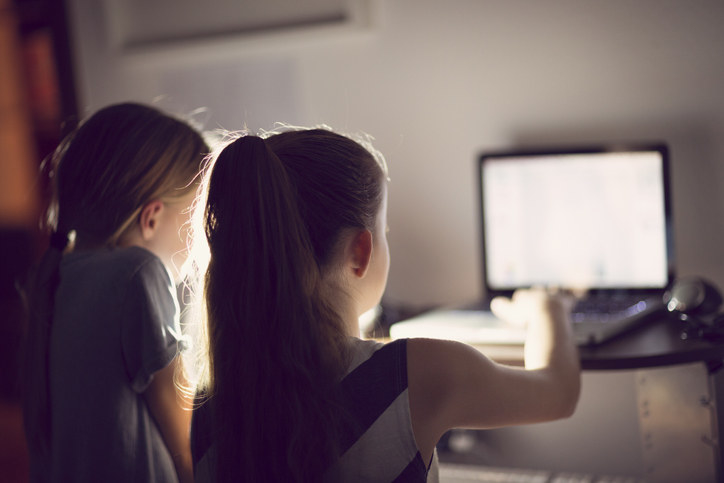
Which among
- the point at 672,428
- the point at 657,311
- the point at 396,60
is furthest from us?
the point at 396,60

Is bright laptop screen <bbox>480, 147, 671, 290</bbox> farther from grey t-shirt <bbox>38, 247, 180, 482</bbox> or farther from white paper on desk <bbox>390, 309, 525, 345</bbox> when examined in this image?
grey t-shirt <bbox>38, 247, 180, 482</bbox>

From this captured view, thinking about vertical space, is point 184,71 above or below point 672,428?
above

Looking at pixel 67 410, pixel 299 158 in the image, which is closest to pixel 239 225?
pixel 299 158

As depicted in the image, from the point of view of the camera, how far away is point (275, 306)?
2.67 ft

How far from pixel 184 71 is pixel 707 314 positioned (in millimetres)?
1433

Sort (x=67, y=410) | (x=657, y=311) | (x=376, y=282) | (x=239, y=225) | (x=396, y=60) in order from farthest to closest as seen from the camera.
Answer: (x=396, y=60)
(x=657, y=311)
(x=67, y=410)
(x=376, y=282)
(x=239, y=225)

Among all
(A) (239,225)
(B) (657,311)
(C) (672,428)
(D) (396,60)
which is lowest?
(C) (672,428)

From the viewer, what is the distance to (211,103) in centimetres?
199

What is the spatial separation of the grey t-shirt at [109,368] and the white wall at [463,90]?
0.91 meters

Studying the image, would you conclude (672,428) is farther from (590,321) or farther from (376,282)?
Answer: (376,282)

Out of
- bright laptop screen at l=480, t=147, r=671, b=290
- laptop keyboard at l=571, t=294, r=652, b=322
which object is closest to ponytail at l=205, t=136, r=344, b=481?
laptop keyboard at l=571, t=294, r=652, b=322

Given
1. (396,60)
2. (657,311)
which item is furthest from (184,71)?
(657,311)

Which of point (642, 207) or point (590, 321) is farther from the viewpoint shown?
point (642, 207)

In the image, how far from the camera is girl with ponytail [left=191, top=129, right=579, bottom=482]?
2.62 feet
